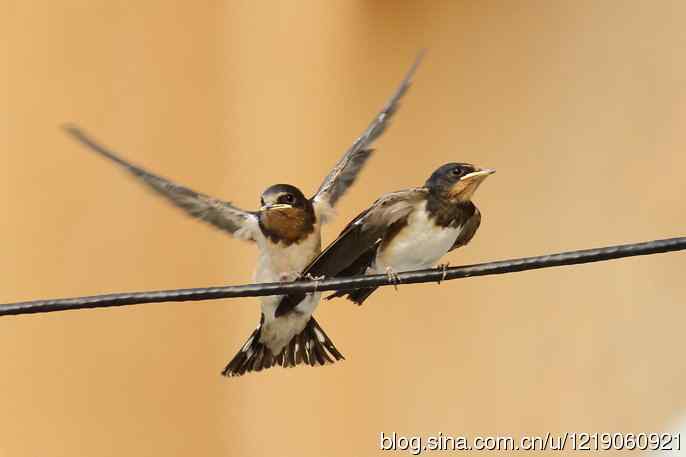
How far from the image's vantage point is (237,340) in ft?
13.6

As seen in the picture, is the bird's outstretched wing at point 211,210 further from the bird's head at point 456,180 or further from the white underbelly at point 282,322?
the bird's head at point 456,180

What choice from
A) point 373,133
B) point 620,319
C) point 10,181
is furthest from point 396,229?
point 10,181

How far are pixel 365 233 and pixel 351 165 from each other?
525 millimetres

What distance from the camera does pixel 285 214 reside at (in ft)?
8.71

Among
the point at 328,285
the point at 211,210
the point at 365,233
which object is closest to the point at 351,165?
the point at 211,210

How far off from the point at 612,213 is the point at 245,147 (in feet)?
4.64

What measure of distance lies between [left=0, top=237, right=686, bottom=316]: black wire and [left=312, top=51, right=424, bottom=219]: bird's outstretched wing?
951 millimetres

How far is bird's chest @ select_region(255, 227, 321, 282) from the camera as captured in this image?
2.70 meters

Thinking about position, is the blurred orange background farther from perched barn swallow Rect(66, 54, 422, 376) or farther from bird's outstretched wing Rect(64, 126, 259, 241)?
bird's outstretched wing Rect(64, 126, 259, 241)

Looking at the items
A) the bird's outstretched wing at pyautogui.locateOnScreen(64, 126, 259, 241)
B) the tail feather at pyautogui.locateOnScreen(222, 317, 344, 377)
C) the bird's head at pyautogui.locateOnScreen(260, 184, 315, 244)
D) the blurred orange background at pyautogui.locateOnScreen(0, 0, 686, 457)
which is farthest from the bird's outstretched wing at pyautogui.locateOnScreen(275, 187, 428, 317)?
the blurred orange background at pyautogui.locateOnScreen(0, 0, 686, 457)

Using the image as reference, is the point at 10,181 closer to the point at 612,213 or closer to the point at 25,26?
the point at 25,26

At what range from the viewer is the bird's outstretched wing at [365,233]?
2.32 meters

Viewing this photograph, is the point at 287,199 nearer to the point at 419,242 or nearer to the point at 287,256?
the point at 287,256

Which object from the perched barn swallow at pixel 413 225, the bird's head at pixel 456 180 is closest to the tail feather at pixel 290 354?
the perched barn swallow at pixel 413 225
